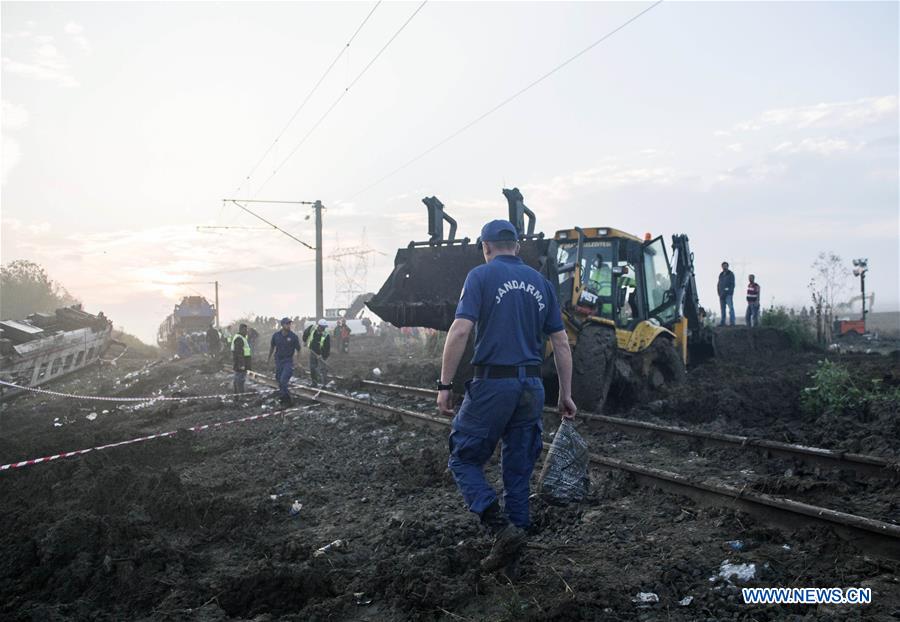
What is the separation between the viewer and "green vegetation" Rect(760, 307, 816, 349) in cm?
1830

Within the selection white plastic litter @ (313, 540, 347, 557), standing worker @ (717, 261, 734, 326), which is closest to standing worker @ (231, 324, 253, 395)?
white plastic litter @ (313, 540, 347, 557)

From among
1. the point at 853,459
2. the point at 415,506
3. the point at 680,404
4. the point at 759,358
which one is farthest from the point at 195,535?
the point at 759,358

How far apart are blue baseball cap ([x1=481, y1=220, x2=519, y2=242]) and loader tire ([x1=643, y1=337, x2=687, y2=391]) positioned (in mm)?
6914

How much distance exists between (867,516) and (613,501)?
1.68m

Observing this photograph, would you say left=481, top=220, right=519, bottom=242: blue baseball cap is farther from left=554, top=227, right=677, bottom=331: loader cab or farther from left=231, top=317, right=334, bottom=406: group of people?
left=231, top=317, right=334, bottom=406: group of people

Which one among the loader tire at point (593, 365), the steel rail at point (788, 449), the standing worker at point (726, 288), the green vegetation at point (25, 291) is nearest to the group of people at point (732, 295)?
the standing worker at point (726, 288)

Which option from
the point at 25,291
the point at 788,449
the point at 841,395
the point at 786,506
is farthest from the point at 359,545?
the point at 25,291

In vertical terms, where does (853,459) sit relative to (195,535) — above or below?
above

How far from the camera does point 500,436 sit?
147 inches

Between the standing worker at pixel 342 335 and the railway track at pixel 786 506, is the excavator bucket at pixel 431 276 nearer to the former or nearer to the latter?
the railway track at pixel 786 506

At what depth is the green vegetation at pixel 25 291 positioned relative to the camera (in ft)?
131

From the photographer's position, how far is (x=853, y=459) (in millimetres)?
5410

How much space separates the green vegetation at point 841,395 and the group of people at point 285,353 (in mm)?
8520

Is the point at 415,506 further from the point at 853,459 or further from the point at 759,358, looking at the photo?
the point at 759,358
